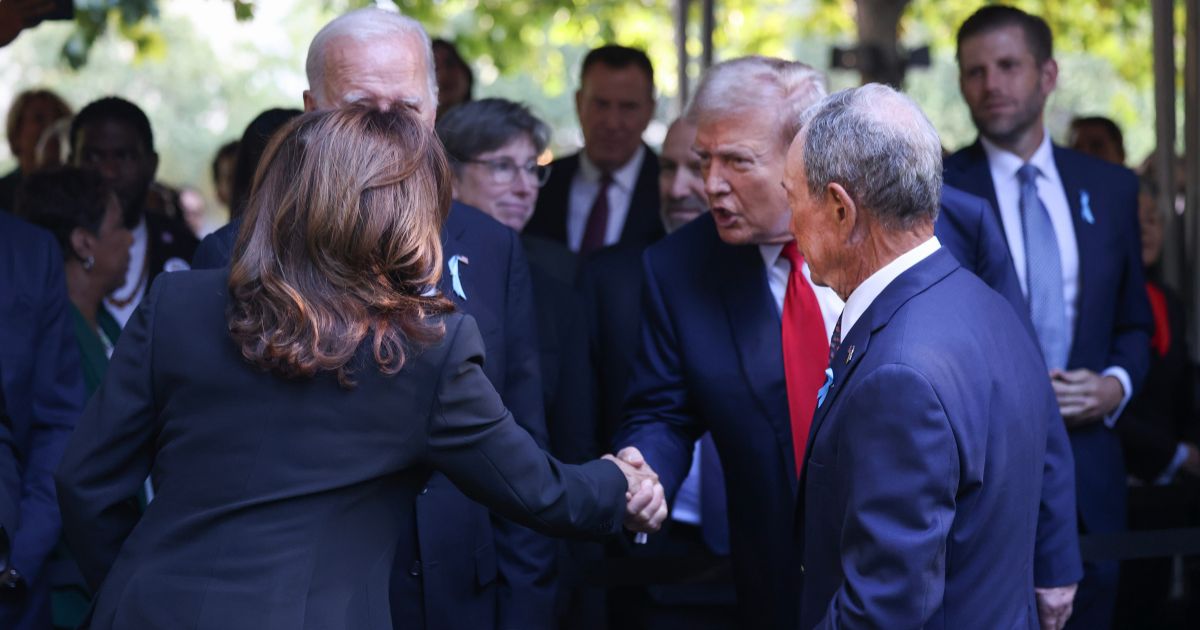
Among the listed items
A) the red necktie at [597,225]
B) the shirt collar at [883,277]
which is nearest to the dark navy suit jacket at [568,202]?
the red necktie at [597,225]

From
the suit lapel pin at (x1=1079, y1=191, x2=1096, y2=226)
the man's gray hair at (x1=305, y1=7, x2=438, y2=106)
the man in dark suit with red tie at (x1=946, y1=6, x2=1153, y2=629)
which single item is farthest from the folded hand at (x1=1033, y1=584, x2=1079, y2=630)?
the man's gray hair at (x1=305, y1=7, x2=438, y2=106)

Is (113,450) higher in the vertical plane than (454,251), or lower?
lower

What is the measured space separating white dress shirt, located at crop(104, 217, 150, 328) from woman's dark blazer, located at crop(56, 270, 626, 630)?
7.87 ft

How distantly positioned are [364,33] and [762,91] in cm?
97

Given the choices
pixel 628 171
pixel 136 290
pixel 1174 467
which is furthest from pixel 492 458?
pixel 1174 467

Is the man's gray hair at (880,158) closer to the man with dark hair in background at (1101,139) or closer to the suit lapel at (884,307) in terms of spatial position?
the suit lapel at (884,307)

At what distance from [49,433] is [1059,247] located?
9.84 feet

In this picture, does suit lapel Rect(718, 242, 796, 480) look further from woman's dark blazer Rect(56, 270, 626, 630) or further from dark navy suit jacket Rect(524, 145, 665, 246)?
dark navy suit jacket Rect(524, 145, 665, 246)

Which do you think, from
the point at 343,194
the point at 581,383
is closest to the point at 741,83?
the point at 581,383

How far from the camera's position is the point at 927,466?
251cm

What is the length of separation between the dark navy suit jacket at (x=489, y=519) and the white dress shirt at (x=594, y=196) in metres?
2.57

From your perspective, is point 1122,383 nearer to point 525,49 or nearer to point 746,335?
point 746,335

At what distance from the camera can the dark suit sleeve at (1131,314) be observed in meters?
4.64

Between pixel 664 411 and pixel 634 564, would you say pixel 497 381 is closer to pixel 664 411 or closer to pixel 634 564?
pixel 664 411
